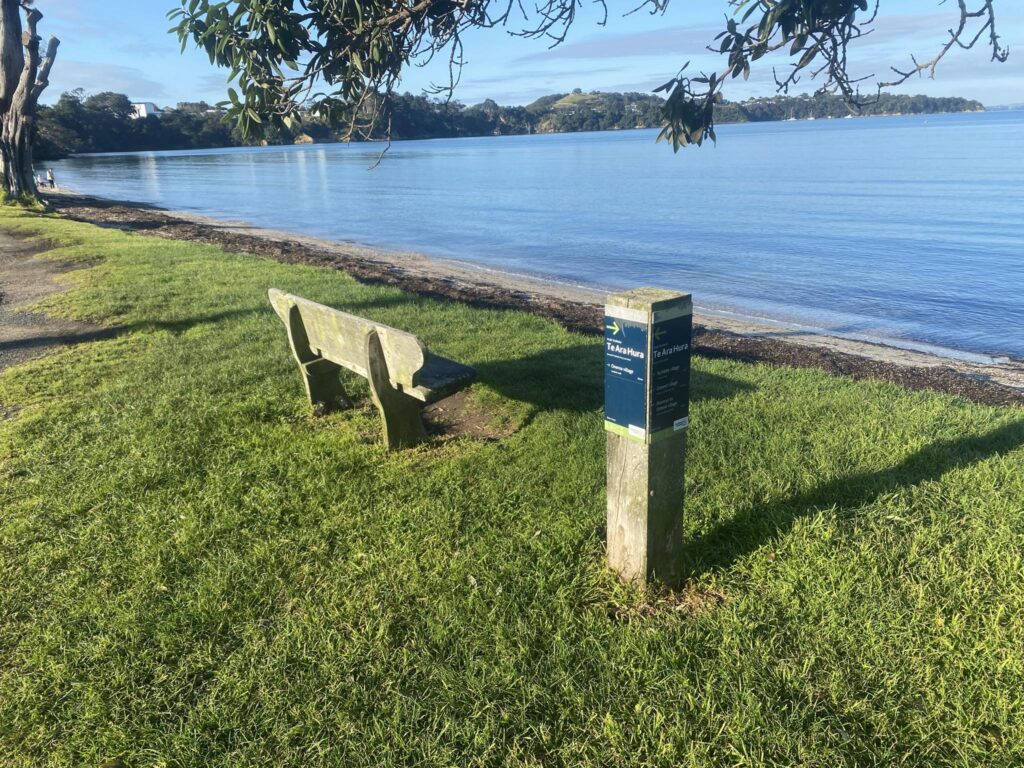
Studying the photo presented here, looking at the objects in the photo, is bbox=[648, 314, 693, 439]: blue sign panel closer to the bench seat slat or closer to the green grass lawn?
the green grass lawn

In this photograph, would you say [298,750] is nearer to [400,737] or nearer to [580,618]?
[400,737]

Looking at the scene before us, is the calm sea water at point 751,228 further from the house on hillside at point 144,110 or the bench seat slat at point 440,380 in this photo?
the house on hillside at point 144,110

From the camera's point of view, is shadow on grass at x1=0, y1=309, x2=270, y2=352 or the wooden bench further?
shadow on grass at x1=0, y1=309, x2=270, y2=352

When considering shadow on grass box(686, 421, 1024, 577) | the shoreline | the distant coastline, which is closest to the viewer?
shadow on grass box(686, 421, 1024, 577)

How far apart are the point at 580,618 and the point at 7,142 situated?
88.7 ft

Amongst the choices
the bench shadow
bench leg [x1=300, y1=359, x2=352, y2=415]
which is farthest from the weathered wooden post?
bench leg [x1=300, y1=359, x2=352, y2=415]

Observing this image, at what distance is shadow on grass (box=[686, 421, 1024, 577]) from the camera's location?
11.2 feet

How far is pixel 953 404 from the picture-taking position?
5.88m

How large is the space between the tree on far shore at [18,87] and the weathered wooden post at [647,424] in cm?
2322

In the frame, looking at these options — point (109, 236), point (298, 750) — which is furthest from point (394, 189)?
point (298, 750)

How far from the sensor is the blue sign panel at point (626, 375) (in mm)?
2705

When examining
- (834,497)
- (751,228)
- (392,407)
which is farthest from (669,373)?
(751,228)

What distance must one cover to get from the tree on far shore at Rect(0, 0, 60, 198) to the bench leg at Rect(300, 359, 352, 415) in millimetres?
20438

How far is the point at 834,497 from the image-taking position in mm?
3867
